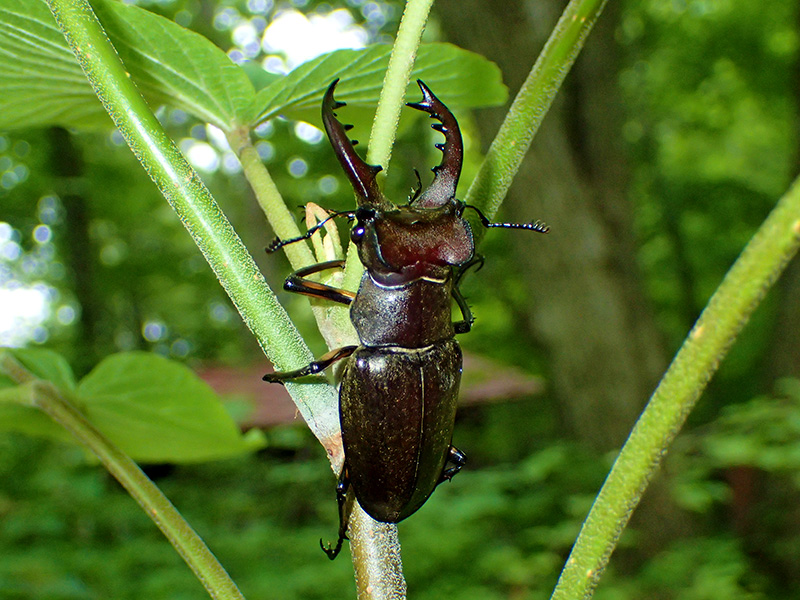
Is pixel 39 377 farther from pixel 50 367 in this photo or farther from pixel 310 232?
pixel 310 232

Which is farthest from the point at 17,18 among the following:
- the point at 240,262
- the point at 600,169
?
the point at 600,169

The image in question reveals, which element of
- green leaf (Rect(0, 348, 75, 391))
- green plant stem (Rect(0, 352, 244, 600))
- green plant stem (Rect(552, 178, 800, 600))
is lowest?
green plant stem (Rect(552, 178, 800, 600))

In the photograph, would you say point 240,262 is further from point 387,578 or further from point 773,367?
point 773,367

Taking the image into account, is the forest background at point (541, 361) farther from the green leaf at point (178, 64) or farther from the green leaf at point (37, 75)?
the green leaf at point (178, 64)

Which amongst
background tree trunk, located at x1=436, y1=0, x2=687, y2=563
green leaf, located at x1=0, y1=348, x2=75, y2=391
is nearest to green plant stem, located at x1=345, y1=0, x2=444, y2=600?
green leaf, located at x1=0, y1=348, x2=75, y2=391

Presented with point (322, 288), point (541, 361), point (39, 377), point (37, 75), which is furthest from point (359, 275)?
point (541, 361)

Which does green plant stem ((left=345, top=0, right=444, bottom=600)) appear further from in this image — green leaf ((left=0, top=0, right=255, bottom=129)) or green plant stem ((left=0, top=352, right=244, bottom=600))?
green leaf ((left=0, top=0, right=255, bottom=129))
